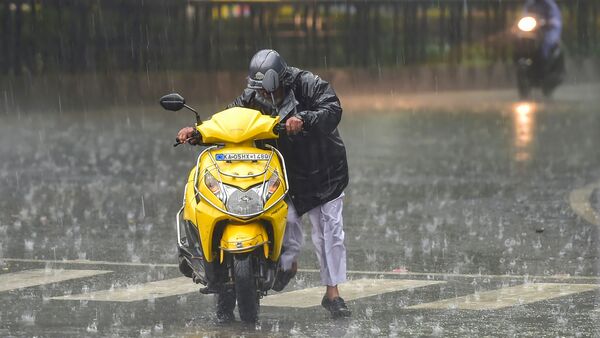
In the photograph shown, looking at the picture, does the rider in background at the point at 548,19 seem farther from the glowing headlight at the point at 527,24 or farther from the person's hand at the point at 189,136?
the person's hand at the point at 189,136

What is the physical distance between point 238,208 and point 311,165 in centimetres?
93

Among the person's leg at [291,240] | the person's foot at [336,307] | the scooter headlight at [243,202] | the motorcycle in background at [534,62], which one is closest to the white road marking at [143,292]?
the person's leg at [291,240]

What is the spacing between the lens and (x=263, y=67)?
9.39 metres

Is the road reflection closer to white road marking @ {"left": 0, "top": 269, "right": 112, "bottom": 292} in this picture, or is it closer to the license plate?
white road marking @ {"left": 0, "top": 269, "right": 112, "bottom": 292}

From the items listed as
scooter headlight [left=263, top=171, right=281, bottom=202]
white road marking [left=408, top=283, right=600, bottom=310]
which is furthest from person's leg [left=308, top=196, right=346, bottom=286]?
scooter headlight [left=263, top=171, right=281, bottom=202]

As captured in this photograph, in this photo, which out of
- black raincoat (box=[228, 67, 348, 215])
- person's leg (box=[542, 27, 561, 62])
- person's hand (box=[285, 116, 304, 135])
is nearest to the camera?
person's hand (box=[285, 116, 304, 135])

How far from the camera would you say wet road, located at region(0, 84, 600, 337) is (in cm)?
931

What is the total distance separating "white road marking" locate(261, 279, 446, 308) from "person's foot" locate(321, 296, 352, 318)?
0.89 feet

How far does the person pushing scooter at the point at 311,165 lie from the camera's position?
31.1 feet

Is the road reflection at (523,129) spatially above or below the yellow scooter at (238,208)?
below

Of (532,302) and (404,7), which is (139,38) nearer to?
(404,7)

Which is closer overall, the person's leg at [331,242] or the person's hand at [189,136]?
the person's hand at [189,136]

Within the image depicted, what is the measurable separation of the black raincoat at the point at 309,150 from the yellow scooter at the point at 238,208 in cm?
33

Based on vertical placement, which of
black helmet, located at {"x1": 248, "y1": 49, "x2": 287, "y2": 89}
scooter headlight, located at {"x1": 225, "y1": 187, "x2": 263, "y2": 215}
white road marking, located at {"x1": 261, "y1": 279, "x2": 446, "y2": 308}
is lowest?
white road marking, located at {"x1": 261, "y1": 279, "x2": 446, "y2": 308}
